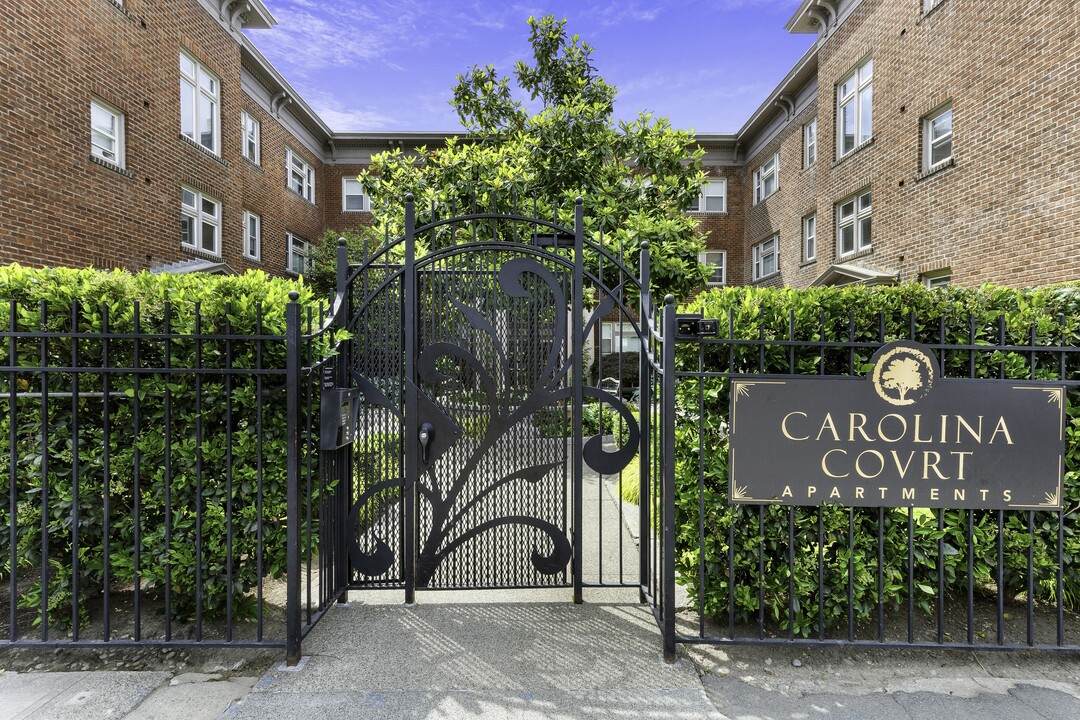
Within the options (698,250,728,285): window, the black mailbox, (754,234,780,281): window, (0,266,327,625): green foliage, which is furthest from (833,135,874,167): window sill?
(0,266,327,625): green foliage

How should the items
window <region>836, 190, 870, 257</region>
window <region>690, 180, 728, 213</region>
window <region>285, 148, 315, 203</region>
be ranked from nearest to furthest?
window <region>836, 190, 870, 257</region>
window <region>285, 148, 315, 203</region>
window <region>690, 180, 728, 213</region>

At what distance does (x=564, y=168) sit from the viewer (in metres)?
8.40

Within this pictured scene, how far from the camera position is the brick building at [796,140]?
7820mm

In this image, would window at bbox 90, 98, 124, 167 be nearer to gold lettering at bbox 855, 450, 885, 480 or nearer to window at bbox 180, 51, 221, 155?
window at bbox 180, 51, 221, 155

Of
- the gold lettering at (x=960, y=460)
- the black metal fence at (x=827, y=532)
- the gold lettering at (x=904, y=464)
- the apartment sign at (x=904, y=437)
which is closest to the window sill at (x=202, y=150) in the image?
the black metal fence at (x=827, y=532)

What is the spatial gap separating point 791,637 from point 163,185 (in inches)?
514

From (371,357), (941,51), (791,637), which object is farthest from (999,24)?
(371,357)

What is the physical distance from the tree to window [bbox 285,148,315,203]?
10.1 m

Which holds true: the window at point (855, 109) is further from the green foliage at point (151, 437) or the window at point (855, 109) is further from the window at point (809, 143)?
the green foliage at point (151, 437)

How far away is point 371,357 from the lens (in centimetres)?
360

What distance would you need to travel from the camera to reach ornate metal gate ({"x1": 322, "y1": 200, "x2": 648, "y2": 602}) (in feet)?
11.7

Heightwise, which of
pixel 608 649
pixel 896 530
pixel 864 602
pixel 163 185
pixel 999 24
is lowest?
pixel 608 649

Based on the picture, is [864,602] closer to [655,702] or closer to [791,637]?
[791,637]

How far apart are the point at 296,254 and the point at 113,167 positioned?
8.20m
